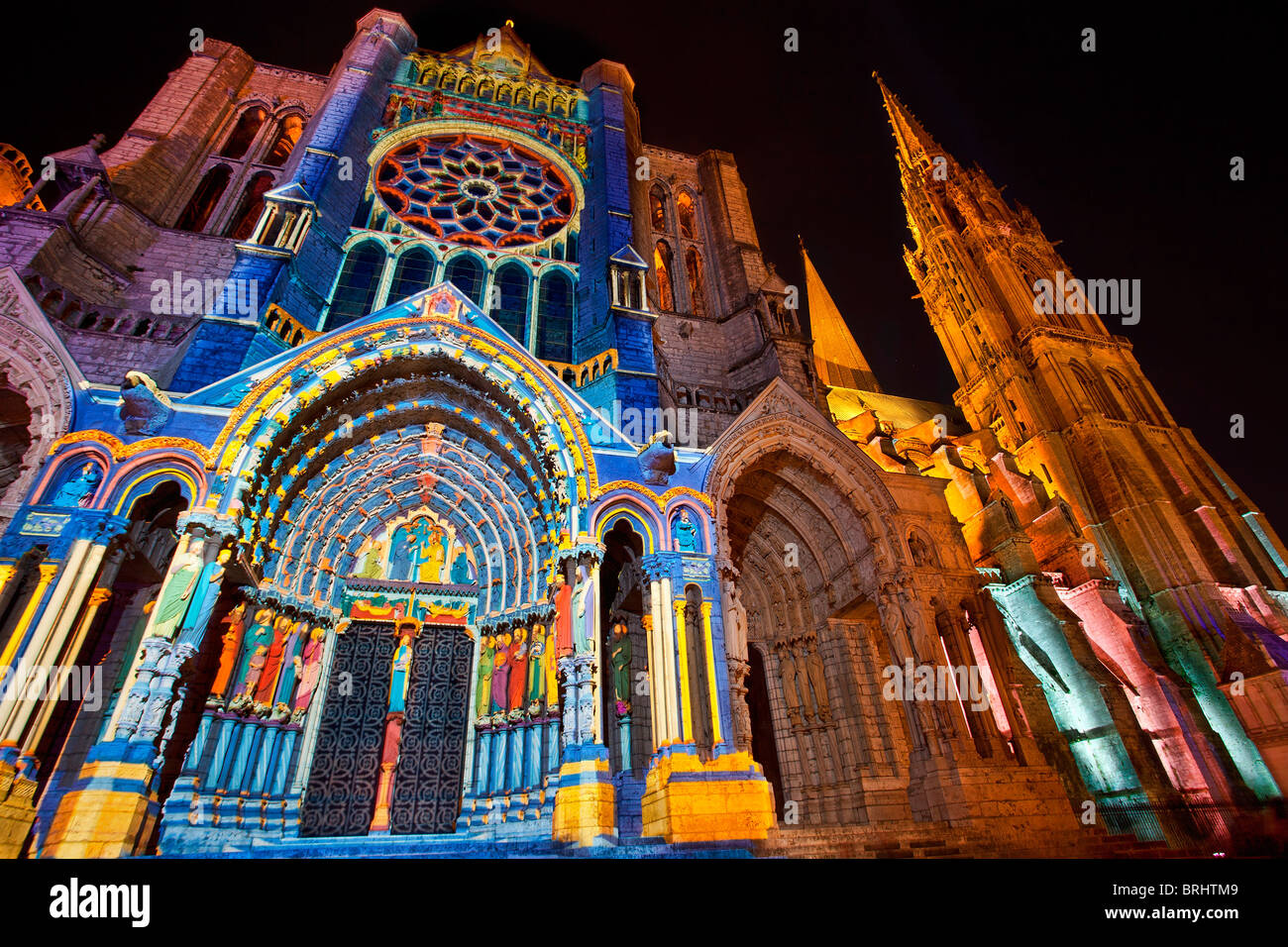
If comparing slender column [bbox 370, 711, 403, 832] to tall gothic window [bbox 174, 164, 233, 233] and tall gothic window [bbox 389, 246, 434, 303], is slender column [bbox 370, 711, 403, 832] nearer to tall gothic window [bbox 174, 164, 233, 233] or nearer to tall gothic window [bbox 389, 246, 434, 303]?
tall gothic window [bbox 389, 246, 434, 303]

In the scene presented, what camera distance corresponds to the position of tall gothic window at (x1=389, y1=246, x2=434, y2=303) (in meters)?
13.4

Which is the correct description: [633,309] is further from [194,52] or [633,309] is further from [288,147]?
[194,52]

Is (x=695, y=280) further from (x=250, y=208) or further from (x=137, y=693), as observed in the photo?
(x=137, y=693)

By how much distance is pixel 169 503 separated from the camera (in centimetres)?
835

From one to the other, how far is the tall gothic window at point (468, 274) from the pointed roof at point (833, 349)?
16.6 meters

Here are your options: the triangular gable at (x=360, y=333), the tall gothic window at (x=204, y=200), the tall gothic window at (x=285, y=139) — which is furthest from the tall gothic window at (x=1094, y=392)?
the tall gothic window at (x=204, y=200)

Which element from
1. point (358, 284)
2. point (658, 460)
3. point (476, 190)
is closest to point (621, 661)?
point (658, 460)

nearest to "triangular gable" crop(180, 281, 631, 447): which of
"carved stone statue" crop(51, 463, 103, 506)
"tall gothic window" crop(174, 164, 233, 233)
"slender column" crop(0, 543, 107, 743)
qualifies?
Result: "carved stone statue" crop(51, 463, 103, 506)

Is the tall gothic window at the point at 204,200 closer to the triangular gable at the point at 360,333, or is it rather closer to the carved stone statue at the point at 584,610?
the triangular gable at the point at 360,333

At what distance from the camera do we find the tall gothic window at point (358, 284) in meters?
12.6

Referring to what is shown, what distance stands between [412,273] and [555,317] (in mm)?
3325

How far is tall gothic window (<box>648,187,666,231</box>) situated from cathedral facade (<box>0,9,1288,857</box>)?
4.68ft
